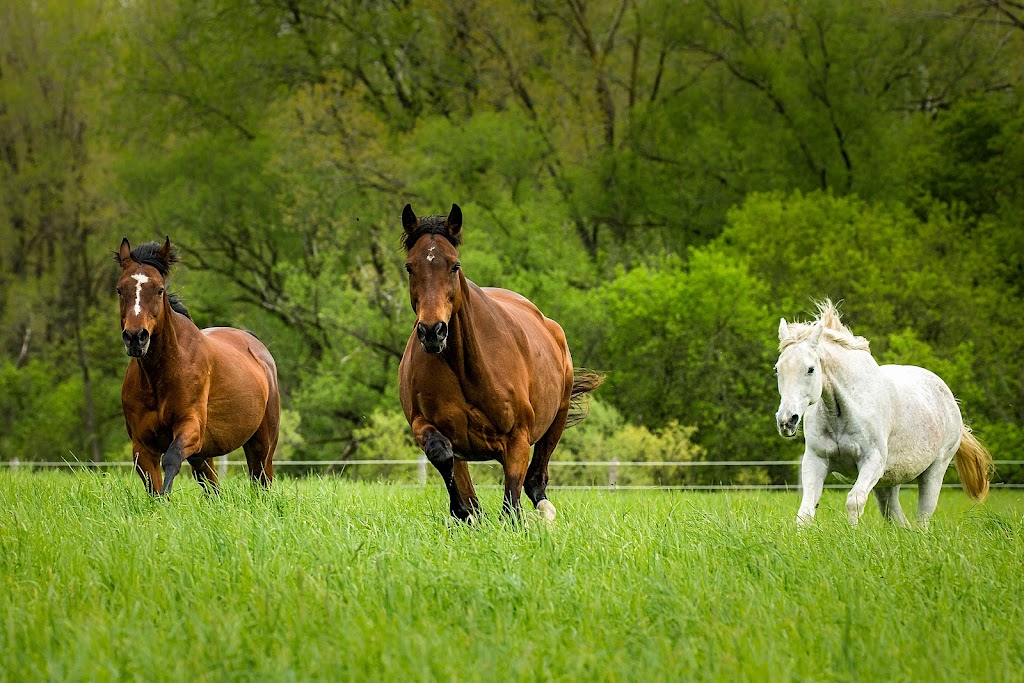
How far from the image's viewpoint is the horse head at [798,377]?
8.26 meters

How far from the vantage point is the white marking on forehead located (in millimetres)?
8328

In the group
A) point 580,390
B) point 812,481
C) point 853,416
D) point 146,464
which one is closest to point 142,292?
point 146,464

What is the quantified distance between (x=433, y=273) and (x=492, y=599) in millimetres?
A: 2353

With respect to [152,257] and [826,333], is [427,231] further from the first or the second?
[826,333]

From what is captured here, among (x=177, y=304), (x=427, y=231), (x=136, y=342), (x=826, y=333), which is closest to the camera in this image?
(x=427, y=231)

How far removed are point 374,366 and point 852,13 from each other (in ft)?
59.9

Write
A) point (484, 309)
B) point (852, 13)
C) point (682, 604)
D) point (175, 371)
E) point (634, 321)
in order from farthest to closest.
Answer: point (852, 13)
point (634, 321)
point (175, 371)
point (484, 309)
point (682, 604)

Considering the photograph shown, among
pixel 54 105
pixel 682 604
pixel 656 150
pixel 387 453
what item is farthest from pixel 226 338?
pixel 54 105

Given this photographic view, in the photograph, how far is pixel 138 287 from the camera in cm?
843

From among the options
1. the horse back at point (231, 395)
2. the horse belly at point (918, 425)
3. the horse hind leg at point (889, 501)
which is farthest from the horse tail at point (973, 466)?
the horse back at point (231, 395)

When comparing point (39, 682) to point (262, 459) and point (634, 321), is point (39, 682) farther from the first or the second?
point (634, 321)

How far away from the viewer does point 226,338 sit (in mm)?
11398

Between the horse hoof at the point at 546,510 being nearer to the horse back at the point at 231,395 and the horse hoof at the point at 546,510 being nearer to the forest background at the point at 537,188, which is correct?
the horse back at the point at 231,395

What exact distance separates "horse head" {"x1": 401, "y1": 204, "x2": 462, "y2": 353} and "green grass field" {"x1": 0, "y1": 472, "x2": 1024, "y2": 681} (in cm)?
122
